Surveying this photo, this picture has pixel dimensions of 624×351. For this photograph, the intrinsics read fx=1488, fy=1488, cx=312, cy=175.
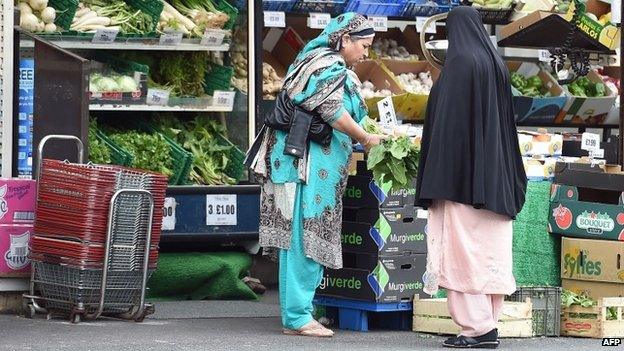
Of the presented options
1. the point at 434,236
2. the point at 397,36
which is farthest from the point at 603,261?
the point at 397,36

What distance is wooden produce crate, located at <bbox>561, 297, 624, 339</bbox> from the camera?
905 centimetres

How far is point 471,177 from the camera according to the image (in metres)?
8.16

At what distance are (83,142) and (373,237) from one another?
201 centimetres

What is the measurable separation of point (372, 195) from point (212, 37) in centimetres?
249

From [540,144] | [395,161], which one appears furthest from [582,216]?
[395,161]

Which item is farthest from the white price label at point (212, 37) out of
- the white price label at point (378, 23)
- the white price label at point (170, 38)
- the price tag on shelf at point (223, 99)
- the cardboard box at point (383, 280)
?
the cardboard box at point (383, 280)

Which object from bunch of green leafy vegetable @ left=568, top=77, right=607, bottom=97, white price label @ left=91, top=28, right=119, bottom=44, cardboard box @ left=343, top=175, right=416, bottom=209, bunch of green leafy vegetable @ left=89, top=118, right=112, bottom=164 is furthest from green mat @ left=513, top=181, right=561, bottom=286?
bunch of green leafy vegetable @ left=568, top=77, right=607, bottom=97

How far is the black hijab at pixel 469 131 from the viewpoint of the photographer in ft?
26.7

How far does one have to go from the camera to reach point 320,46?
877 centimetres

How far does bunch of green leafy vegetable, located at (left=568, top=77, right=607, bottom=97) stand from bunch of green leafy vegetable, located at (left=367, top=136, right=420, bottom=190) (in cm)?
439

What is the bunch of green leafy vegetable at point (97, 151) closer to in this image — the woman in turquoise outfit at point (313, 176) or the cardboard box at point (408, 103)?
the woman in turquoise outfit at point (313, 176)

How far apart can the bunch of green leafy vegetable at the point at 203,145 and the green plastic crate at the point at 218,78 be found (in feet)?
0.87

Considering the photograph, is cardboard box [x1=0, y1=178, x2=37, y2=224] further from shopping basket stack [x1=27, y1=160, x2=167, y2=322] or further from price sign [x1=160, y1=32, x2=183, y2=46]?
price sign [x1=160, y1=32, x2=183, y2=46]

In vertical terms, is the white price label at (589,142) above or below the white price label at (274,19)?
below
